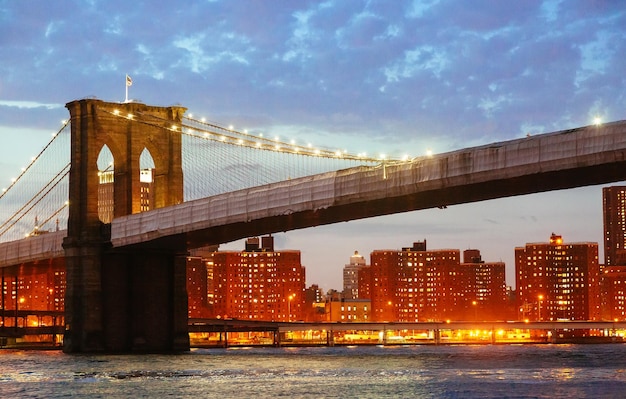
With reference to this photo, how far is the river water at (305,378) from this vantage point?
57.7 meters

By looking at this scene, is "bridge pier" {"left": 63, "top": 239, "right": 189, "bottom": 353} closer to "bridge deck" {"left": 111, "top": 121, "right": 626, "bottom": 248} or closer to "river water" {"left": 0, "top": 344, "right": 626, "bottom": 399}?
"bridge deck" {"left": 111, "top": 121, "right": 626, "bottom": 248}

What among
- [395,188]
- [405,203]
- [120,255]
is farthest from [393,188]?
[120,255]

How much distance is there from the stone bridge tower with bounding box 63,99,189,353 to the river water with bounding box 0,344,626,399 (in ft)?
15.9

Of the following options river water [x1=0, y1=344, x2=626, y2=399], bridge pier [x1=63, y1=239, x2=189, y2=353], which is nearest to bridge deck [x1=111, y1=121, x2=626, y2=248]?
bridge pier [x1=63, y1=239, x2=189, y2=353]

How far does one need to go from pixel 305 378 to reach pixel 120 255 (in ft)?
102

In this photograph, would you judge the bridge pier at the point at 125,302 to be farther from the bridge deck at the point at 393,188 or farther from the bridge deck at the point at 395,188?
the bridge deck at the point at 395,188

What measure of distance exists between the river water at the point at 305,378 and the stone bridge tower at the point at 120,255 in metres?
4.86

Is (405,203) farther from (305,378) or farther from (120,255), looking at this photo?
(120,255)

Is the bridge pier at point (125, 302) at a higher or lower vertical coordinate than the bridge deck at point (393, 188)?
lower

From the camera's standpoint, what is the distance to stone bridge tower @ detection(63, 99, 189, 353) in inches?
3688

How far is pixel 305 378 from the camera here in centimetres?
6769

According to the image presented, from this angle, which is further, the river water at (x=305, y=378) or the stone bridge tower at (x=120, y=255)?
the stone bridge tower at (x=120, y=255)

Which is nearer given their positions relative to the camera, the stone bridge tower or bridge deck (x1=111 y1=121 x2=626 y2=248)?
bridge deck (x1=111 y1=121 x2=626 y2=248)

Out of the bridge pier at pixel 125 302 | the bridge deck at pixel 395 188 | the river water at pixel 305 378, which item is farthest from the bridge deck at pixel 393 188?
the river water at pixel 305 378
